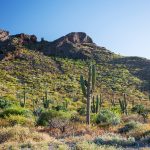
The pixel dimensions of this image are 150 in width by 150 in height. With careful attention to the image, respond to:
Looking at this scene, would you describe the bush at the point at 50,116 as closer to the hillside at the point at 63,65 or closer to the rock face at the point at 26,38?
the hillside at the point at 63,65

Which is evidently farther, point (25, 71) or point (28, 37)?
point (28, 37)

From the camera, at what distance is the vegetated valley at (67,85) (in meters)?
24.2

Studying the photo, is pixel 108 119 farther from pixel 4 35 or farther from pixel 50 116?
pixel 4 35

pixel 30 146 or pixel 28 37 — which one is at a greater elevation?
pixel 28 37

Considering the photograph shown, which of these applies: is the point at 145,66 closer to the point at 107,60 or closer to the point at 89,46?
the point at 107,60

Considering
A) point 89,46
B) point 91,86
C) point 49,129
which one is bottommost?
point 49,129

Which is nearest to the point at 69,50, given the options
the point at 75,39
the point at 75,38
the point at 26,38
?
the point at 75,39

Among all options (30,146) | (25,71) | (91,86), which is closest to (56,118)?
(91,86)

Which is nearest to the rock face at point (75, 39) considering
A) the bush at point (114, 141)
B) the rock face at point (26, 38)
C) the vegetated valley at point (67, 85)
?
the vegetated valley at point (67, 85)

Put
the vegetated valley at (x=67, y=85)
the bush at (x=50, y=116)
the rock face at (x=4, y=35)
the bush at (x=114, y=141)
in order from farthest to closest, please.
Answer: the rock face at (x=4, y=35)
the bush at (x=50, y=116)
the vegetated valley at (x=67, y=85)
the bush at (x=114, y=141)

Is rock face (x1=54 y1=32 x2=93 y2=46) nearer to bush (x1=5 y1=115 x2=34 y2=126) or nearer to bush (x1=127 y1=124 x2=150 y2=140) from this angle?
bush (x1=5 y1=115 x2=34 y2=126)

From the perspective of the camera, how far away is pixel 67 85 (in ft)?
247

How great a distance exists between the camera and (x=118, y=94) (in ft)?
237

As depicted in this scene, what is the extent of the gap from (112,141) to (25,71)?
66080 millimetres
